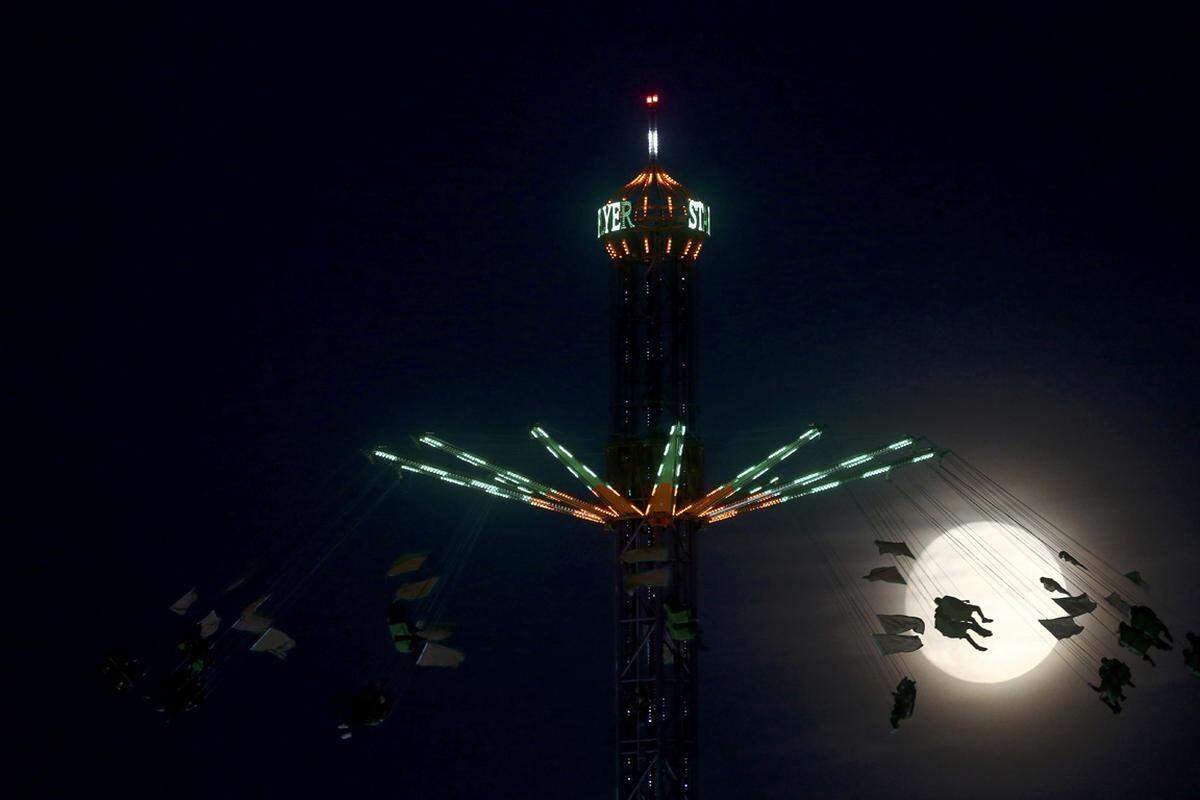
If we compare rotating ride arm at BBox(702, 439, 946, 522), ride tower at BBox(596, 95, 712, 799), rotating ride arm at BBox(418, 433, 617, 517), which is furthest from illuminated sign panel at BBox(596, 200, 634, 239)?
rotating ride arm at BBox(702, 439, 946, 522)

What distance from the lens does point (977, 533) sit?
48.8 metres

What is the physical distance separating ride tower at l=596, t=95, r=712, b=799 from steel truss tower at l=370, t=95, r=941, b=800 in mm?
22

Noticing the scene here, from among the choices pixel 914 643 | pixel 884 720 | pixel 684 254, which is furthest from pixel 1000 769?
pixel 684 254

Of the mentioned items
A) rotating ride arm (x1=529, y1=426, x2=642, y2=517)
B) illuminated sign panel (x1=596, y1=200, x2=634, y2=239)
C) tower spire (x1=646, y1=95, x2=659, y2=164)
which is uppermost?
tower spire (x1=646, y1=95, x2=659, y2=164)

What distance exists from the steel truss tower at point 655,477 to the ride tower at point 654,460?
2 centimetres

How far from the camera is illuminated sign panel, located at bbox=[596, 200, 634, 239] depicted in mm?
39531

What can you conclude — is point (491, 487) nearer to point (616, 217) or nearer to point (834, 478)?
point (616, 217)

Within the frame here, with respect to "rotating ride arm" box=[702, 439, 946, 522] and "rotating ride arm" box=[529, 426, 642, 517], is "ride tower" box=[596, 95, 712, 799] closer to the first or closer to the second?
"rotating ride arm" box=[529, 426, 642, 517]

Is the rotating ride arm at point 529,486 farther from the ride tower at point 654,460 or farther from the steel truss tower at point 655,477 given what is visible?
the ride tower at point 654,460

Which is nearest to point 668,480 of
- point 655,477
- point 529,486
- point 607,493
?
point 655,477

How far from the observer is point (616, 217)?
39719 millimetres

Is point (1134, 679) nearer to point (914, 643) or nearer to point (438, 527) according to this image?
point (914, 643)

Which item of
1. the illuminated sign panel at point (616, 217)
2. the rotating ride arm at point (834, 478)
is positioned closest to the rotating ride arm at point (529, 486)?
the rotating ride arm at point (834, 478)

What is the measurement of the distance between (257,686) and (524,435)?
31.4 ft
